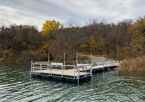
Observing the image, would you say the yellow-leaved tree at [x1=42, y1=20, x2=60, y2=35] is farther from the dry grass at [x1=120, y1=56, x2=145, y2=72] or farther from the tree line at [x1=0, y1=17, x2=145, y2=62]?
the dry grass at [x1=120, y1=56, x2=145, y2=72]

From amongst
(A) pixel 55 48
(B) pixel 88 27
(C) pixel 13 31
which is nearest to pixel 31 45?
(C) pixel 13 31

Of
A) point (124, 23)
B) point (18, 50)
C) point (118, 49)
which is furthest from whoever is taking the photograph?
point (18, 50)

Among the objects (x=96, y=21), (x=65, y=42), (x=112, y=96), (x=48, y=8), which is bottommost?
(x=112, y=96)

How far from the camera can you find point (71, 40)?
4456cm

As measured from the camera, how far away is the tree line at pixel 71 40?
41.1 meters

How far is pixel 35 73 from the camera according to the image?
18391 millimetres

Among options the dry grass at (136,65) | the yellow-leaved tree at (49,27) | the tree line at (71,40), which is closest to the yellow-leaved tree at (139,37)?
the tree line at (71,40)

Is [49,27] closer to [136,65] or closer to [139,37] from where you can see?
[139,37]

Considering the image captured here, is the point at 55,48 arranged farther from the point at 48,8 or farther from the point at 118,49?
the point at 118,49

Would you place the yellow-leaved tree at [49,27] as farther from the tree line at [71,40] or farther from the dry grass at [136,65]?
the dry grass at [136,65]

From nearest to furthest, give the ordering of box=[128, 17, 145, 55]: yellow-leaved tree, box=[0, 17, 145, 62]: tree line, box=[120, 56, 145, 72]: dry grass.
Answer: box=[120, 56, 145, 72]: dry grass
box=[128, 17, 145, 55]: yellow-leaved tree
box=[0, 17, 145, 62]: tree line

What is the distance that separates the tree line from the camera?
41.1 meters

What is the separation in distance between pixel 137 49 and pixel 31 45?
39.0 m

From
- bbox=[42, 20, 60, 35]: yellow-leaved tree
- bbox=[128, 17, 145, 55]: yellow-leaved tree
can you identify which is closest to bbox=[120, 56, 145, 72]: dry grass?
bbox=[128, 17, 145, 55]: yellow-leaved tree
